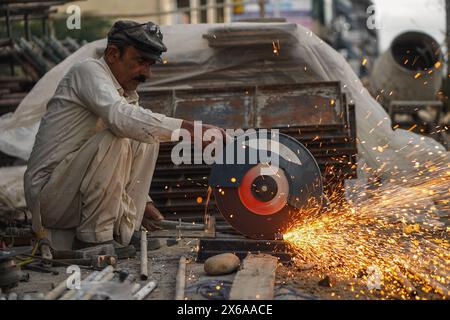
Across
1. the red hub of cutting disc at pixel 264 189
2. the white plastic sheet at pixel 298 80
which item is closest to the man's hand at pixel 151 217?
the red hub of cutting disc at pixel 264 189

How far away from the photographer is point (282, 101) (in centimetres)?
700

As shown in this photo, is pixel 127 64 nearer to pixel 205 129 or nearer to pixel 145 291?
pixel 205 129

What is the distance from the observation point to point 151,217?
5.82 m

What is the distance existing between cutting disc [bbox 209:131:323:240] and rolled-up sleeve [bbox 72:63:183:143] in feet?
1.18

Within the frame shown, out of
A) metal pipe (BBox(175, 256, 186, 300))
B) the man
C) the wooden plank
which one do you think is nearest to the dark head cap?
the man

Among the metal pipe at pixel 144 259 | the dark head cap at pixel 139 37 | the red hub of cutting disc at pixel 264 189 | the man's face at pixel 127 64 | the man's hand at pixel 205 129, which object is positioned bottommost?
the metal pipe at pixel 144 259

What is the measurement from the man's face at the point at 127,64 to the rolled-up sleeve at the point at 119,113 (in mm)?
137

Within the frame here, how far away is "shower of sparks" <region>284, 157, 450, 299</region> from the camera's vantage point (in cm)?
434

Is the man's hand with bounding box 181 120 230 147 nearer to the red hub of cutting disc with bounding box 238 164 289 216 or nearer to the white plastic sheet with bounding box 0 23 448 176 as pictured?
the red hub of cutting disc with bounding box 238 164 289 216

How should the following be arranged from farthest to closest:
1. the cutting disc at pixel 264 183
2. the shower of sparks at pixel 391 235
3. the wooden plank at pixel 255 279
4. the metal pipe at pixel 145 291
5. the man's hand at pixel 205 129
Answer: the cutting disc at pixel 264 183 < the man's hand at pixel 205 129 < the shower of sparks at pixel 391 235 < the metal pipe at pixel 145 291 < the wooden plank at pixel 255 279

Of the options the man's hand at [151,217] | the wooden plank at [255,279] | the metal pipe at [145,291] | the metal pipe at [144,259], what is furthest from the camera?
the man's hand at [151,217]

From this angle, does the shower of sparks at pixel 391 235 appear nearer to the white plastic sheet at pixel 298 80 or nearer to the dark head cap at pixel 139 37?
the white plastic sheet at pixel 298 80

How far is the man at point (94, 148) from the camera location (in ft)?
16.4
